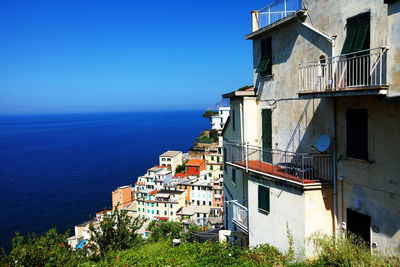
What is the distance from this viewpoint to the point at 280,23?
11516mm

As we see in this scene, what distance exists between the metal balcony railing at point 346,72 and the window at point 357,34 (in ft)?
0.63

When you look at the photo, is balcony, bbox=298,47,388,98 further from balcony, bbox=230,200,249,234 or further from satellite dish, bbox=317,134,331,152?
balcony, bbox=230,200,249,234

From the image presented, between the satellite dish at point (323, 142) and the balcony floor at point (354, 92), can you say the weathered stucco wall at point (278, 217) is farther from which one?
the balcony floor at point (354, 92)

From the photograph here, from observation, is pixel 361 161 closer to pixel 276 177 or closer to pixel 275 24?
pixel 276 177

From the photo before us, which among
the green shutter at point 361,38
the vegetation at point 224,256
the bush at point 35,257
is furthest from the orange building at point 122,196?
the green shutter at point 361,38

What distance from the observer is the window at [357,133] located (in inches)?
333

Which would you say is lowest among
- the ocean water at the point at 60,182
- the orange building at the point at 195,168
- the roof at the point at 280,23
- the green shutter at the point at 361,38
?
the ocean water at the point at 60,182

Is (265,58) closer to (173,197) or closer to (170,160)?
(173,197)

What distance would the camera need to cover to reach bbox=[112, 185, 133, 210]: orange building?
6456 centimetres

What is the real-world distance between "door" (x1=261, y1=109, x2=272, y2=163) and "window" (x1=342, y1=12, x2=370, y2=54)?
467 cm

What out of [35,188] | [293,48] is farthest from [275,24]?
[35,188]

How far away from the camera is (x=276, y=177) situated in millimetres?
10203

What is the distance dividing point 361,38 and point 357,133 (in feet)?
8.90

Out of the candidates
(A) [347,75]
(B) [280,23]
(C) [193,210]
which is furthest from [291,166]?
(C) [193,210]
